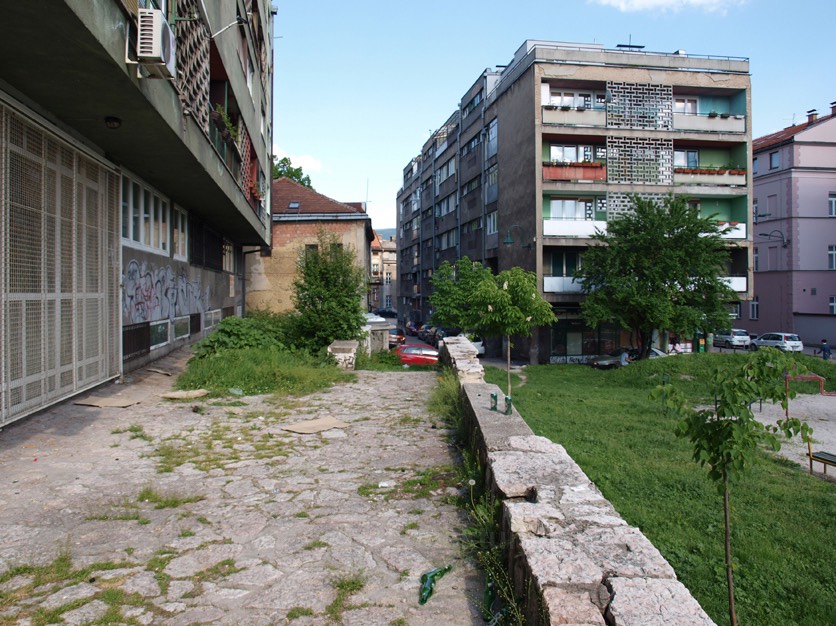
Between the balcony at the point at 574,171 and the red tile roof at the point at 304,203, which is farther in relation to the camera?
the balcony at the point at 574,171

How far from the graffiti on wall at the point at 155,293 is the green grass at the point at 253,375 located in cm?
146

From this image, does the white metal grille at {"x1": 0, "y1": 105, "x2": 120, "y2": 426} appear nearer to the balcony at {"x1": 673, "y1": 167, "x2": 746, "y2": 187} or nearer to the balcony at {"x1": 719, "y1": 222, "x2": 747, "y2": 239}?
the balcony at {"x1": 673, "y1": 167, "x2": 746, "y2": 187}

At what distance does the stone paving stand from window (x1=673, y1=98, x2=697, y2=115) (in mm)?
30983

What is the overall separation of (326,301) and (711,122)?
86.1 feet

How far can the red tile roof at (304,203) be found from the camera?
29.1 metres

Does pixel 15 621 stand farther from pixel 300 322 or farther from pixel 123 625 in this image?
pixel 300 322

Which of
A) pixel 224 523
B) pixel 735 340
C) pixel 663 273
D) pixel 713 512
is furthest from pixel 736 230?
pixel 224 523

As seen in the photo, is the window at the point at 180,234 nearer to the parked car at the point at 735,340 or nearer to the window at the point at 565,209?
the window at the point at 565,209

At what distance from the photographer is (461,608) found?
10.8 feet

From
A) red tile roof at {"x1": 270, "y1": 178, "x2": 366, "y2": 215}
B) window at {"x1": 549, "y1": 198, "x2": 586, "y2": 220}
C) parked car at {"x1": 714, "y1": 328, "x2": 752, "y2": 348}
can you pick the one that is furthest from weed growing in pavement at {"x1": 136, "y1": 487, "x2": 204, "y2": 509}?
parked car at {"x1": 714, "y1": 328, "x2": 752, "y2": 348}

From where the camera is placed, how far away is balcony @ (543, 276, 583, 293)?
3136 centimetres

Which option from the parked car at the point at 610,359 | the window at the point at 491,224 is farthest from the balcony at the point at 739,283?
the window at the point at 491,224

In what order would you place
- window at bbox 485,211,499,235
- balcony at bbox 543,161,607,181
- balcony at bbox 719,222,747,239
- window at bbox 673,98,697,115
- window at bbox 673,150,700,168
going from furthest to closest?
window at bbox 485,211,499,235 → window at bbox 673,150,700,168 → window at bbox 673,98,697,115 → balcony at bbox 719,222,747,239 → balcony at bbox 543,161,607,181

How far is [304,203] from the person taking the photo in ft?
98.4
